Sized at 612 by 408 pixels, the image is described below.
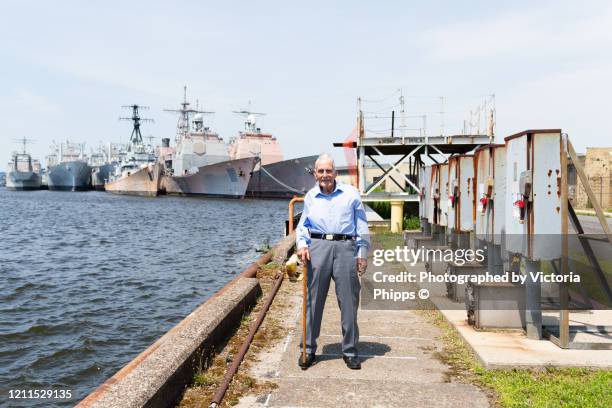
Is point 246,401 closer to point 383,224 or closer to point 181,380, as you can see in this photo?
point 181,380

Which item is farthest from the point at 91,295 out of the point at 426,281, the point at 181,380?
the point at 181,380

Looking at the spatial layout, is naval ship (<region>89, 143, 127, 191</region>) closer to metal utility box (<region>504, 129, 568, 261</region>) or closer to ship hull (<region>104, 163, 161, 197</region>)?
ship hull (<region>104, 163, 161, 197</region>)

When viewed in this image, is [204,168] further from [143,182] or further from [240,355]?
[240,355]

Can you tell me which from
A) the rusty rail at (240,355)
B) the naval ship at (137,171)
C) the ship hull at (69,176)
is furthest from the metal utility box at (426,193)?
the ship hull at (69,176)

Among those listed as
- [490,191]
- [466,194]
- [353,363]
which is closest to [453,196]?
[466,194]

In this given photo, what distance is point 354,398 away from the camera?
171 inches

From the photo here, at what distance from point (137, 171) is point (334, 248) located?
92815 mm

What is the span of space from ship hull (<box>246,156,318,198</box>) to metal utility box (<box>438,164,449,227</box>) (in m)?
66.5

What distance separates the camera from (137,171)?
3659 inches

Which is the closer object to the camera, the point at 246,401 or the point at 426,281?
the point at 246,401

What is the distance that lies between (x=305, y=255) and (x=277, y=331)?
5.78ft

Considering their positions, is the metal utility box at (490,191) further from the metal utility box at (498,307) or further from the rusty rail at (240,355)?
the rusty rail at (240,355)

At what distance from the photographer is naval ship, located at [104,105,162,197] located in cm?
9038

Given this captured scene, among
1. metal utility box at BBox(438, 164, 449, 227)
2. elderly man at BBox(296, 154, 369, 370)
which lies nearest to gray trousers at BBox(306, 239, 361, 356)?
elderly man at BBox(296, 154, 369, 370)
